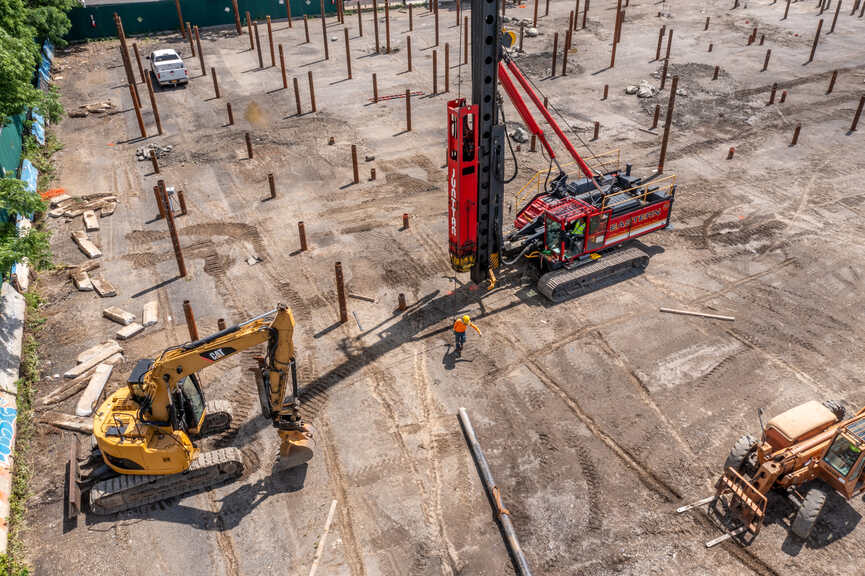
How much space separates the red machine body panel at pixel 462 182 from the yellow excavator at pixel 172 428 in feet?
22.4

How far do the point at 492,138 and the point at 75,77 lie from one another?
31.1m

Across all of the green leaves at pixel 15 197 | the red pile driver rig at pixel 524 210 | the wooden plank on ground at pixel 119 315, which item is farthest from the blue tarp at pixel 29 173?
the red pile driver rig at pixel 524 210

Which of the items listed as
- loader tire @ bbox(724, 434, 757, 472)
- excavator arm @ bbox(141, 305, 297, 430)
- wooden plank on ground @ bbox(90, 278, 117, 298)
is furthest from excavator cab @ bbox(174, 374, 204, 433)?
loader tire @ bbox(724, 434, 757, 472)

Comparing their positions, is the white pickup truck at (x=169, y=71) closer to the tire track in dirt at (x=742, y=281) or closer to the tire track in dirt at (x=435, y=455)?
the tire track in dirt at (x=435, y=455)

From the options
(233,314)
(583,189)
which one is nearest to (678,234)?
(583,189)

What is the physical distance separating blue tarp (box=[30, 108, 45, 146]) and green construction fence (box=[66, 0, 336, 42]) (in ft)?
57.1

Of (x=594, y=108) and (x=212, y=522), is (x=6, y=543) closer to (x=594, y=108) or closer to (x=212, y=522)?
(x=212, y=522)

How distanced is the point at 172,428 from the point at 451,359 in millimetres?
6763

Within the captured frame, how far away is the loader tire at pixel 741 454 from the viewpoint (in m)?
12.0

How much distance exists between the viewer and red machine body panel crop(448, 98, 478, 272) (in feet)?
51.1

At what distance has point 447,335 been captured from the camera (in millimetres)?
16359

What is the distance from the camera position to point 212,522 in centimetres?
1169

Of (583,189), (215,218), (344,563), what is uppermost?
(583,189)

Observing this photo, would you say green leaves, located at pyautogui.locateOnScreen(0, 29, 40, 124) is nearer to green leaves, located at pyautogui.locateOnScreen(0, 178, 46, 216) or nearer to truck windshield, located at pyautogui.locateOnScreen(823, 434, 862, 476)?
green leaves, located at pyautogui.locateOnScreen(0, 178, 46, 216)
